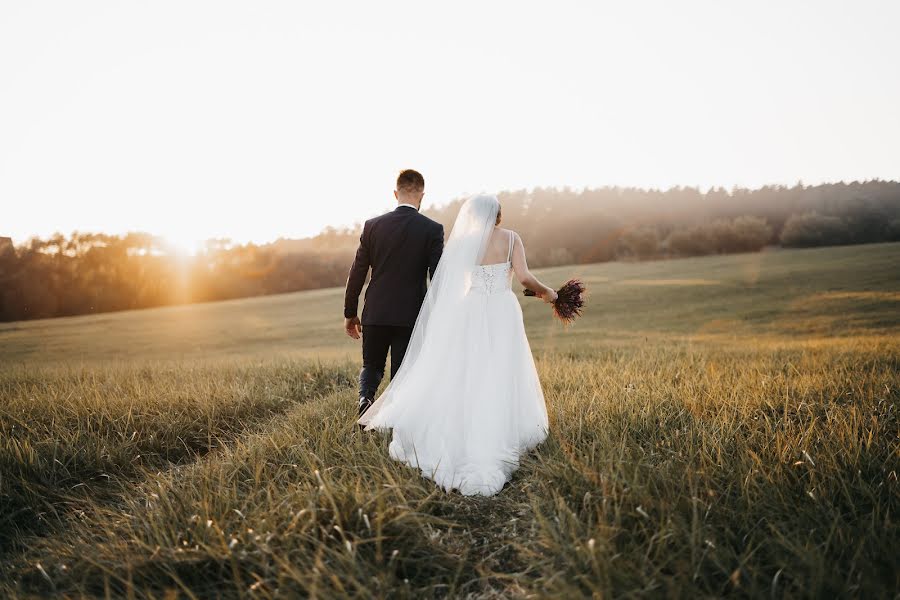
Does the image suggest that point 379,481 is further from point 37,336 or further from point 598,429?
point 37,336

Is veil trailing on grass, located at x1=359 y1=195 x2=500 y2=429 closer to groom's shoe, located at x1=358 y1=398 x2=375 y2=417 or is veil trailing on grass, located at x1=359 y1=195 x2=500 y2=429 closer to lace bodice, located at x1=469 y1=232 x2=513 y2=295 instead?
lace bodice, located at x1=469 y1=232 x2=513 y2=295

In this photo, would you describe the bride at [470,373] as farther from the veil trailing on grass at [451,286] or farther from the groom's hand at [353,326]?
the groom's hand at [353,326]

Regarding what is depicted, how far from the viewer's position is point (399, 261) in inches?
212

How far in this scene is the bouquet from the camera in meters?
4.92

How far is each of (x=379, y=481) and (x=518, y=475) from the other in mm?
1265

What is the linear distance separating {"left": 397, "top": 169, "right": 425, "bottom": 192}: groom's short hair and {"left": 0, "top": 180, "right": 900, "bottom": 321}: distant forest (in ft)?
69.0

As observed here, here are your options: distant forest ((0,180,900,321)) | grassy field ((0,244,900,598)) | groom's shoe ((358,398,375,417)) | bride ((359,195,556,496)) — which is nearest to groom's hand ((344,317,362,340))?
groom's shoe ((358,398,375,417))

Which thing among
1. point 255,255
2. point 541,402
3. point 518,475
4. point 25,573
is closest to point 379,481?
point 518,475

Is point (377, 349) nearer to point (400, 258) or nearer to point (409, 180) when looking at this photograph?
point (400, 258)

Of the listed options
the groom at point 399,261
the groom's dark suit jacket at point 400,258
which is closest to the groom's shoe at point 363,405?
the groom at point 399,261

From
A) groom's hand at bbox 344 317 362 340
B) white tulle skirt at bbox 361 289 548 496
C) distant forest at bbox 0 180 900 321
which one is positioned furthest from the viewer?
distant forest at bbox 0 180 900 321

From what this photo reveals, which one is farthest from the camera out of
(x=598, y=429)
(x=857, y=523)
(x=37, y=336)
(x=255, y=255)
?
(x=255, y=255)

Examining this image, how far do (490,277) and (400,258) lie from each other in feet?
4.19

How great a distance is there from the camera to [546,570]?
97.7 inches
